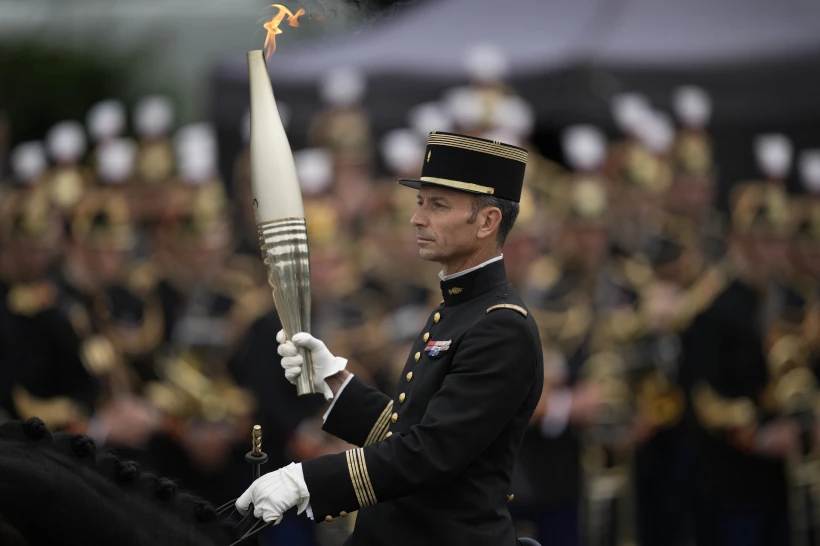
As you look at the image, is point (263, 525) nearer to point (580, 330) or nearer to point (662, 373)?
point (580, 330)

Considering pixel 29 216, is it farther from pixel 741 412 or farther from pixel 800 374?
pixel 800 374

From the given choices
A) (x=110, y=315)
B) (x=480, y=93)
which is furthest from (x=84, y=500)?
(x=480, y=93)

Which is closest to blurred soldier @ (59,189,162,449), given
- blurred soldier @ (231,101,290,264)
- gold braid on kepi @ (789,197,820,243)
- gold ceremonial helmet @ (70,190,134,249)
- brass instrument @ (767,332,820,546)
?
gold ceremonial helmet @ (70,190,134,249)

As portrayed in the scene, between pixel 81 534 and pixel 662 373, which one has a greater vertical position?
pixel 81 534

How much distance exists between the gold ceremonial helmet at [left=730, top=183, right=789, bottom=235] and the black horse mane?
7014 mm

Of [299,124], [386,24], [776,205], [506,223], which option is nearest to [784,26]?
[776,205]

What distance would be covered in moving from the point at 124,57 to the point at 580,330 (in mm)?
14209

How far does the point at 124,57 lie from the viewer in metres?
21.8

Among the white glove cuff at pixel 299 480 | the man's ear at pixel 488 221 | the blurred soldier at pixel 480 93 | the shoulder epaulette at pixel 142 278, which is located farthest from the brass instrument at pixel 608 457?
the white glove cuff at pixel 299 480

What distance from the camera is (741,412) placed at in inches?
384

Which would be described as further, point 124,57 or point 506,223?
point 124,57

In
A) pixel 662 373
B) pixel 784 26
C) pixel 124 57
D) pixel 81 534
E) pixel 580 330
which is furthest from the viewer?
pixel 124 57

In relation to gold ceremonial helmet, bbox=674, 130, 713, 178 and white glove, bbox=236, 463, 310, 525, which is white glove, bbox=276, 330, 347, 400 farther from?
gold ceremonial helmet, bbox=674, 130, 713, 178

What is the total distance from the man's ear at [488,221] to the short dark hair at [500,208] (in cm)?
1
